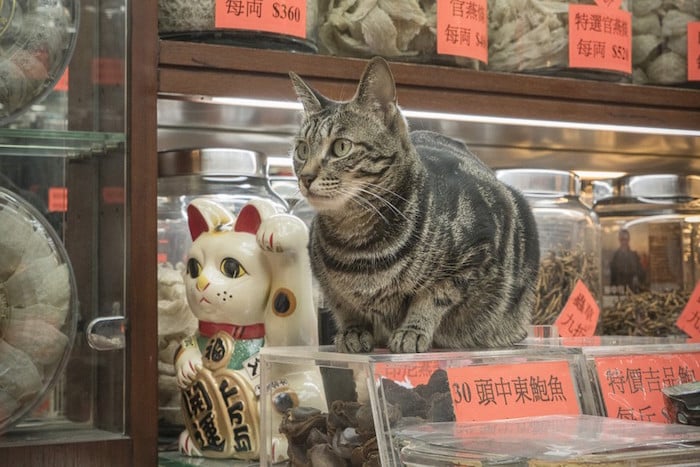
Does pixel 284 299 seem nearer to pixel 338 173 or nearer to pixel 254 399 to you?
pixel 254 399

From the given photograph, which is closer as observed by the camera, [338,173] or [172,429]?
[338,173]

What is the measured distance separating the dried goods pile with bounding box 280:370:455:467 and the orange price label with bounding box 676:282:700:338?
30.0 inches

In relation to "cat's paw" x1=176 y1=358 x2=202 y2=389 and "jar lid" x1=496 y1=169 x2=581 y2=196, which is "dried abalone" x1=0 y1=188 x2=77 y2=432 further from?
"jar lid" x1=496 y1=169 x2=581 y2=196

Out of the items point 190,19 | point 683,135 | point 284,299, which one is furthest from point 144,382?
point 683,135

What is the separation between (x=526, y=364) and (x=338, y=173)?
0.28 m

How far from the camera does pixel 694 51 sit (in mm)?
1537

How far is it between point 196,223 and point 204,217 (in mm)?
15

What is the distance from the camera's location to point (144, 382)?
1109 mm

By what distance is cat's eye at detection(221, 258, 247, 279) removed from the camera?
1.20m

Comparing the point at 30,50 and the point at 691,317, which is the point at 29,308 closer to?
the point at 30,50

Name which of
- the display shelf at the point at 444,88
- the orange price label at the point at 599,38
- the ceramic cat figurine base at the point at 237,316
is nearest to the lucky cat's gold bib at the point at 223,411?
the ceramic cat figurine base at the point at 237,316

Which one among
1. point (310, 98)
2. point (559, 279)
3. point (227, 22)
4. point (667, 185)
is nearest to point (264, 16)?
point (227, 22)

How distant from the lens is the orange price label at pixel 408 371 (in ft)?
2.98

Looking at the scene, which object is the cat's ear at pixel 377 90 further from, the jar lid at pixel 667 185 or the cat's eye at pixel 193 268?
the jar lid at pixel 667 185
